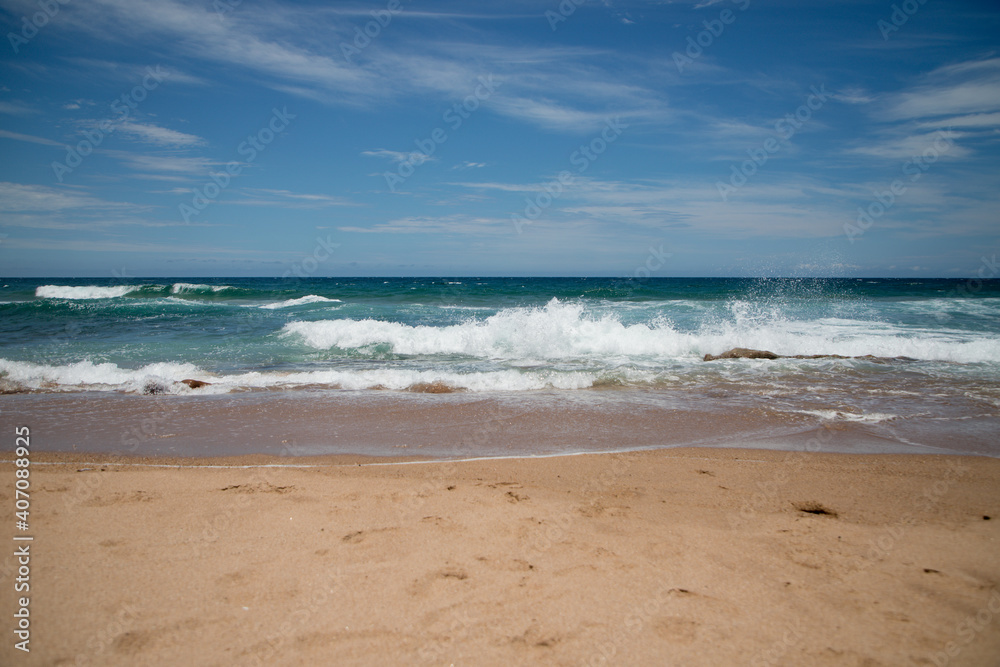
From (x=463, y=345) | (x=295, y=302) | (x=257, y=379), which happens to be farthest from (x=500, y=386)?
(x=295, y=302)

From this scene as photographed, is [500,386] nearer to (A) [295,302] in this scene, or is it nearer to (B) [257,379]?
(B) [257,379]

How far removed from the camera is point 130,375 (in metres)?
8.63

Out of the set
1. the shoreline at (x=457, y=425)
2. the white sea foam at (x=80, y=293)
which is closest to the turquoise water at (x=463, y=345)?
the shoreline at (x=457, y=425)

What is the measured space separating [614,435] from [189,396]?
Result: 20.0ft

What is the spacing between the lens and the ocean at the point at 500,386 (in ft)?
17.9

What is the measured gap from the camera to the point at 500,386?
8.02 m

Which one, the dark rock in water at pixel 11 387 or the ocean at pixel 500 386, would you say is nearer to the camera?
the ocean at pixel 500 386

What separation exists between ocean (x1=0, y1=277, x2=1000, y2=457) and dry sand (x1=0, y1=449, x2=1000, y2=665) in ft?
3.95

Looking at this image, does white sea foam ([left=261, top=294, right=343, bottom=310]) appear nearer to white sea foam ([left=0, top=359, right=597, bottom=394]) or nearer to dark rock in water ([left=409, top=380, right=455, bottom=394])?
white sea foam ([left=0, top=359, right=597, bottom=394])

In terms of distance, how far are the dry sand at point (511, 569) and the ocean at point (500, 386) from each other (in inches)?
47.3

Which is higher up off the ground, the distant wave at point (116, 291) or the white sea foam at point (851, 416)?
the distant wave at point (116, 291)

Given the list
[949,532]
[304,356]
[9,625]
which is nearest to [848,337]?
[949,532]

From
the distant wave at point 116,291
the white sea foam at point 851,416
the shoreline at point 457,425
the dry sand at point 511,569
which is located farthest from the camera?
the distant wave at point 116,291

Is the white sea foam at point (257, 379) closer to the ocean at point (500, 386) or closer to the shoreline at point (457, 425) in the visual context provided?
the ocean at point (500, 386)
